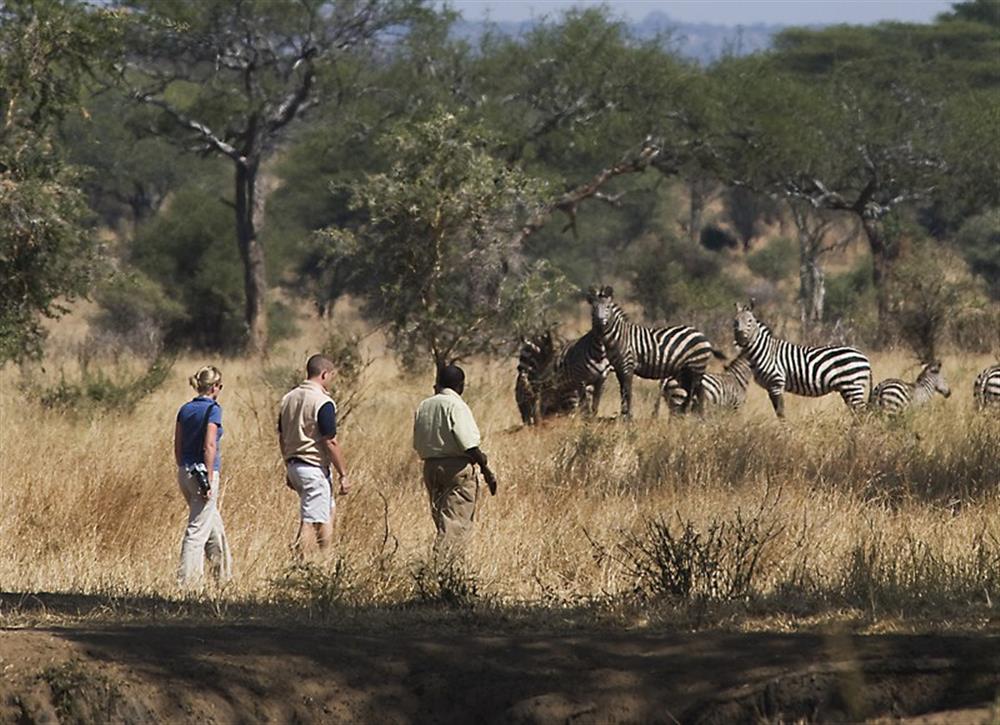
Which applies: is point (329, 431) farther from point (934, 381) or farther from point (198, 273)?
point (198, 273)

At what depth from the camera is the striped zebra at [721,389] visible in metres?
18.9

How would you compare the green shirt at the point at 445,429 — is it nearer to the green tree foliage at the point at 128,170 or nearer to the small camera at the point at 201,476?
the small camera at the point at 201,476

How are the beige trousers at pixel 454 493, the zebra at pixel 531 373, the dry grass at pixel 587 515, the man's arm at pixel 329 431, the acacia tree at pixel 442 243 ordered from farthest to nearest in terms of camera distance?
the acacia tree at pixel 442 243
the zebra at pixel 531 373
the man's arm at pixel 329 431
the beige trousers at pixel 454 493
the dry grass at pixel 587 515

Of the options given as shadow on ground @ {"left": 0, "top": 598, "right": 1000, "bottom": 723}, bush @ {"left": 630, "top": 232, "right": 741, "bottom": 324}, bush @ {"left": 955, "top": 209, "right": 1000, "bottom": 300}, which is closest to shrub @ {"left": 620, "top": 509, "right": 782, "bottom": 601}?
shadow on ground @ {"left": 0, "top": 598, "right": 1000, "bottom": 723}

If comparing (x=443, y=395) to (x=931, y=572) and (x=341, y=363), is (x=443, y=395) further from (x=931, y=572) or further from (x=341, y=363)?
(x=341, y=363)

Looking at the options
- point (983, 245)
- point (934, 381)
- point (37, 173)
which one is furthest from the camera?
point (983, 245)

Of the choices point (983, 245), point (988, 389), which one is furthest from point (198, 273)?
Result: point (988, 389)

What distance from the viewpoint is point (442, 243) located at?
59.7ft

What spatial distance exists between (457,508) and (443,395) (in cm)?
71

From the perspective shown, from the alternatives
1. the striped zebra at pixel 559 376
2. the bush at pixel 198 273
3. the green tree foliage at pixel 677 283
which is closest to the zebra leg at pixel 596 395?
the striped zebra at pixel 559 376

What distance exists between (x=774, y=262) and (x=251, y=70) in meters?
24.7

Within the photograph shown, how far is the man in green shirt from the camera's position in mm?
10781

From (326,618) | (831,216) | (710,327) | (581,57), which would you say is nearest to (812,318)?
(710,327)

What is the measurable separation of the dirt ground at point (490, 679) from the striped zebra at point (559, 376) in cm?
1010
